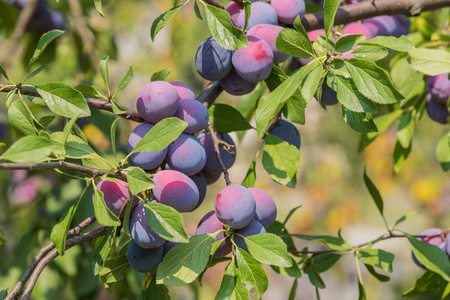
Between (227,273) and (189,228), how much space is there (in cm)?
351

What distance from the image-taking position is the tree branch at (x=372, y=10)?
2.44 ft

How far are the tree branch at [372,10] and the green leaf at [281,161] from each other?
241mm

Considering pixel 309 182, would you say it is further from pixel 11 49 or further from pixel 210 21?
pixel 210 21

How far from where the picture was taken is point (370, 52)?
1.81 ft

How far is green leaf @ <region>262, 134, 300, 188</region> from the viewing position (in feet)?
1.87

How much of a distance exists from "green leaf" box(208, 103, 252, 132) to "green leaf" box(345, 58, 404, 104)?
197 millimetres

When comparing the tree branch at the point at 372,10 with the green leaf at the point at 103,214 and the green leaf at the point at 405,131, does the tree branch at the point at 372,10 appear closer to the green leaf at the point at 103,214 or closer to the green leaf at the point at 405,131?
the green leaf at the point at 405,131

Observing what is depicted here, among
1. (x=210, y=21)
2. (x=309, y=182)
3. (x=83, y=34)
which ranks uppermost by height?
(x=210, y=21)

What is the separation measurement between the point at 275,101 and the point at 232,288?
22 centimetres

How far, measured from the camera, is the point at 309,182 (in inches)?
172

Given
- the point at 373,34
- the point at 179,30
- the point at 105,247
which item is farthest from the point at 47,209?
the point at 179,30

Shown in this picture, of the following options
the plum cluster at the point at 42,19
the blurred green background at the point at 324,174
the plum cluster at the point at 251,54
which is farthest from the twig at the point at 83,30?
the plum cluster at the point at 251,54

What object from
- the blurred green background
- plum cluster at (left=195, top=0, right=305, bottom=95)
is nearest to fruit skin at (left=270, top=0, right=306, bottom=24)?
plum cluster at (left=195, top=0, right=305, bottom=95)

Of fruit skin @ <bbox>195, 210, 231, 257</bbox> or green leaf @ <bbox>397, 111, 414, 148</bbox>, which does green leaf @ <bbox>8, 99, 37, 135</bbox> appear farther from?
green leaf @ <bbox>397, 111, 414, 148</bbox>
